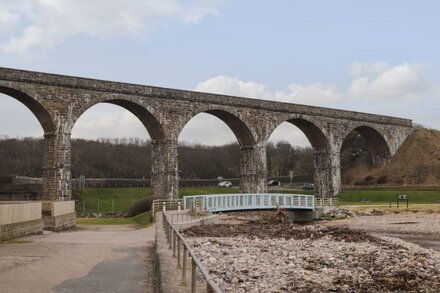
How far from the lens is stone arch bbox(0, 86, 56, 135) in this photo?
120 feet

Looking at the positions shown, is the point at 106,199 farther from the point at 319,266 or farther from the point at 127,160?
the point at 127,160

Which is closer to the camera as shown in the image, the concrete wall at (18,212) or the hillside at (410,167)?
the concrete wall at (18,212)

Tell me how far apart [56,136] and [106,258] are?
2406 centimetres

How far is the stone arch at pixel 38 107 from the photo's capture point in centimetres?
3647

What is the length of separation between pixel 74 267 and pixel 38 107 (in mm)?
26607

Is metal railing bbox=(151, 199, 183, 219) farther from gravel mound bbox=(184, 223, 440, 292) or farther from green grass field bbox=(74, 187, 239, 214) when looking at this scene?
gravel mound bbox=(184, 223, 440, 292)

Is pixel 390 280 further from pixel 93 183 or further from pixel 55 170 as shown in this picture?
pixel 93 183

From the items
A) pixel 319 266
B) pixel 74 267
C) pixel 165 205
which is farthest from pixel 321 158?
pixel 74 267

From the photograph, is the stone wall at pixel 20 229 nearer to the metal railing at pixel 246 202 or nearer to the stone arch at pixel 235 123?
the metal railing at pixel 246 202

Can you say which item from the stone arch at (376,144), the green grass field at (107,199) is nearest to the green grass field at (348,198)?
the green grass field at (107,199)

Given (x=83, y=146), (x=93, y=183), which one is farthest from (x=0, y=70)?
(x=83, y=146)

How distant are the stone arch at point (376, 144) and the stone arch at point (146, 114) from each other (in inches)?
1034

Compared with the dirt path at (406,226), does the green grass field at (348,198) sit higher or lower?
higher

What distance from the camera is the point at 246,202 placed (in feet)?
132
